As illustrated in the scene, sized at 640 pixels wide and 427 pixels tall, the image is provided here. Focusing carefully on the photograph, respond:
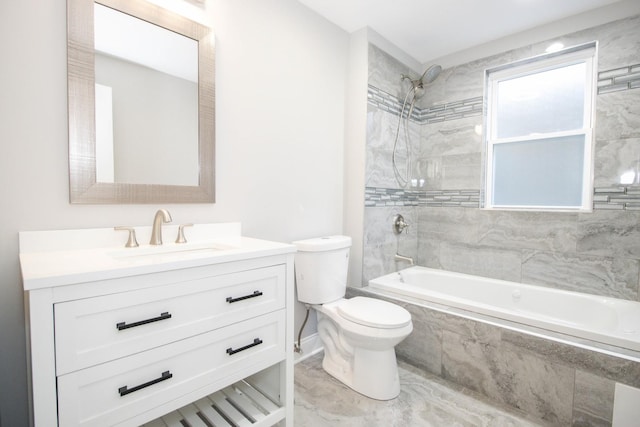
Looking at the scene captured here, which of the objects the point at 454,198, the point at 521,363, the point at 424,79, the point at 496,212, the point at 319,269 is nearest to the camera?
the point at 521,363

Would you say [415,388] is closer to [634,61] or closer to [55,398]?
[55,398]

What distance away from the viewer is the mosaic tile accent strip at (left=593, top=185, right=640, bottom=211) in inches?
76.2

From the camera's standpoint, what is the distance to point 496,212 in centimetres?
250

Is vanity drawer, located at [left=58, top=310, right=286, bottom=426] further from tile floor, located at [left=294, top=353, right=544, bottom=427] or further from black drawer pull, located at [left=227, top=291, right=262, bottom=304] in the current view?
tile floor, located at [left=294, top=353, right=544, bottom=427]

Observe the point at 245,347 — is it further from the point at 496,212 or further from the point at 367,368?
the point at 496,212

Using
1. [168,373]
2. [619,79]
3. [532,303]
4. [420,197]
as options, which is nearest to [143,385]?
[168,373]

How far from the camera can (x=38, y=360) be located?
77cm

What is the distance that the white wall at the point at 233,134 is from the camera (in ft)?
3.60

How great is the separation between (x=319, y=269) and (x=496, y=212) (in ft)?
5.30

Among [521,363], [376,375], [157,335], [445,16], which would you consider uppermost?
[445,16]

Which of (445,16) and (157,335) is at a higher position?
(445,16)

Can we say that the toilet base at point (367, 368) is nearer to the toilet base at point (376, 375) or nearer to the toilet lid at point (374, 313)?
the toilet base at point (376, 375)

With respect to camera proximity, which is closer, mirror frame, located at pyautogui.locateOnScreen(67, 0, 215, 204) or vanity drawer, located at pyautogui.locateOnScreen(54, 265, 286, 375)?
vanity drawer, located at pyautogui.locateOnScreen(54, 265, 286, 375)

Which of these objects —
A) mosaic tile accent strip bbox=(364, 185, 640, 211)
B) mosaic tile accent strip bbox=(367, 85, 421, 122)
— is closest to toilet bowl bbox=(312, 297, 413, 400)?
mosaic tile accent strip bbox=(364, 185, 640, 211)
